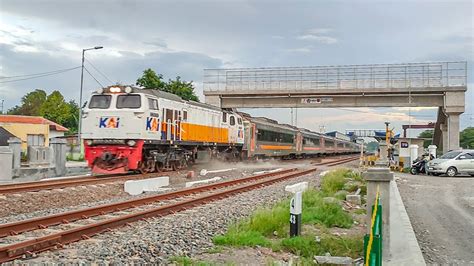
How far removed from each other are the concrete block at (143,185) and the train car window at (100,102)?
411 cm

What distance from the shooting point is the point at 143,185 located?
48.4 ft

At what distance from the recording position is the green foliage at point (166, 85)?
41844 millimetres

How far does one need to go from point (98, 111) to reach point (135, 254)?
12.8m

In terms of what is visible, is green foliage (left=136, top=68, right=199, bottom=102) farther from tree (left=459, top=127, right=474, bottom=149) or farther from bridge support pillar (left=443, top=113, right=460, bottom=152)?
tree (left=459, top=127, right=474, bottom=149)

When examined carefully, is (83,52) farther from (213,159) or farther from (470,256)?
(470,256)

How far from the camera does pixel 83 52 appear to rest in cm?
2995

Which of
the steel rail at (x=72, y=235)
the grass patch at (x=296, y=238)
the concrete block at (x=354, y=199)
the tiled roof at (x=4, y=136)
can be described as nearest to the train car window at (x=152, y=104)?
the steel rail at (x=72, y=235)

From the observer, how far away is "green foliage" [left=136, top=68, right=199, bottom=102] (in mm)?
41844

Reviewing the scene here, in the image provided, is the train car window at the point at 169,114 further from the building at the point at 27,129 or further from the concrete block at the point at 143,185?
the building at the point at 27,129

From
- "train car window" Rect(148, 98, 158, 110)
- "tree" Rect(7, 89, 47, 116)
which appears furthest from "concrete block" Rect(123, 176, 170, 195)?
"tree" Rect(7, 89, 47, 116)

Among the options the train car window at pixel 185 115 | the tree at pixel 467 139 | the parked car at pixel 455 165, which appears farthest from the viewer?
the tree at pixel 467 139

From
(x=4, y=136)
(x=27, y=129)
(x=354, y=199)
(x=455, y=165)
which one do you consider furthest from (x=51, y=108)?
(x=354, y=199)

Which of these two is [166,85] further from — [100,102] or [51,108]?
[51,108]

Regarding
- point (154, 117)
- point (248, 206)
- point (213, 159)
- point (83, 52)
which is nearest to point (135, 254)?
point (248, 206)
